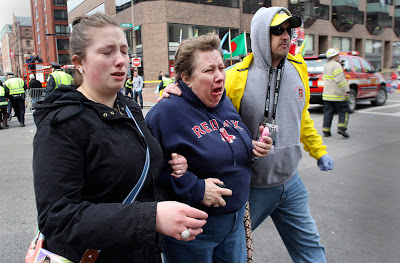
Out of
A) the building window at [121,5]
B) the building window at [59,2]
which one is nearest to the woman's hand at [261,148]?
the building window at [121,5]

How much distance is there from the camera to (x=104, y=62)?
53.4 inches

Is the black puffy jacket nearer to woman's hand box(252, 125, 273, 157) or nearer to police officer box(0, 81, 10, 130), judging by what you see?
woman's hand box(252, 125, 273, 157)

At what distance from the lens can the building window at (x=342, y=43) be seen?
40034mm

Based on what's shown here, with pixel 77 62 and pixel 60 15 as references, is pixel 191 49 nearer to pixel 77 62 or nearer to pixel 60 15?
pixel 77 62

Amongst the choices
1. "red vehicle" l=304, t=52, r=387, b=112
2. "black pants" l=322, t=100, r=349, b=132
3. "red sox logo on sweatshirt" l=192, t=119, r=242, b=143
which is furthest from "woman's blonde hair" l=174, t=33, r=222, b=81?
"red vehicle" l=304, t=52, r=387, b=112

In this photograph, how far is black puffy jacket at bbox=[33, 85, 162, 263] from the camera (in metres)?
1.16

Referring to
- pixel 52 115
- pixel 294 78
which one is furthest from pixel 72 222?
pixel 294 78

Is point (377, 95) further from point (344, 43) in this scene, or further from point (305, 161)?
point (344, 43)

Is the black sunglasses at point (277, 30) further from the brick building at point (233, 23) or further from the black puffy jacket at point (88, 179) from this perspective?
the brick building at point (233, 23)

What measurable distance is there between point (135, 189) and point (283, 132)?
130cm

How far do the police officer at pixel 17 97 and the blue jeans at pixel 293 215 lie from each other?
11708mm

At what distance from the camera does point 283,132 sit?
233 centimetres

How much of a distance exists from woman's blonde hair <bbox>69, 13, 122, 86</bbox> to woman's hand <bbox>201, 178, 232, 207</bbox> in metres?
0.86

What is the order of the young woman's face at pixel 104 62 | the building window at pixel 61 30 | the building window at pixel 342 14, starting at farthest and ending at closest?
the building window at pixel 61 30 → the building window at pixel 342 14 → the young woman's face at pixel 104 62
